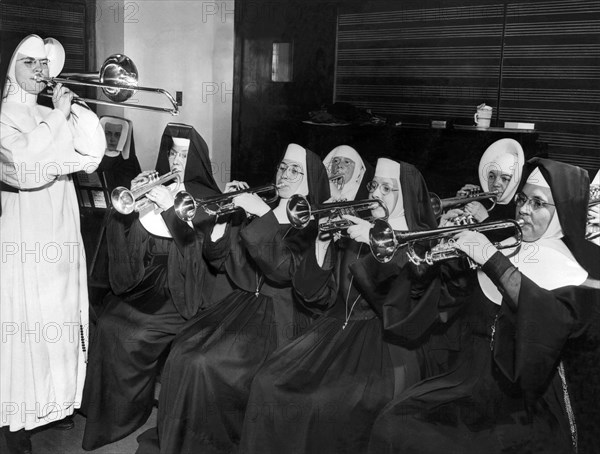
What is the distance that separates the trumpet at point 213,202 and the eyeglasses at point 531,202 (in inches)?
48.0

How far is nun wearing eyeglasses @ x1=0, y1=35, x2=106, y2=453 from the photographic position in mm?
3465

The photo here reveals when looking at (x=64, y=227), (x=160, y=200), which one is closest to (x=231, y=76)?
(x=160, y=200)

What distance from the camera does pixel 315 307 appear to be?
3.49m

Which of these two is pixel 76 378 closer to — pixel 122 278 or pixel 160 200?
pixel 122 278

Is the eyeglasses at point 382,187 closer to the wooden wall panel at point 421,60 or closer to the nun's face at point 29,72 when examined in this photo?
the wooden wall panel at point 421,60

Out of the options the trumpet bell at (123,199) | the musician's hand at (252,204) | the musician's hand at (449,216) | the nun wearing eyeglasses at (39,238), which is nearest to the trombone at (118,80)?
the nun wearing eyeglasses at (39,238)

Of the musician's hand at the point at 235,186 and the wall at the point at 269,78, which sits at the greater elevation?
the wall at the point at 269,78

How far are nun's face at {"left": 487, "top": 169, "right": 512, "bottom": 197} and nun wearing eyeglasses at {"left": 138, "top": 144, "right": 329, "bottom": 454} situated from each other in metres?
0.82

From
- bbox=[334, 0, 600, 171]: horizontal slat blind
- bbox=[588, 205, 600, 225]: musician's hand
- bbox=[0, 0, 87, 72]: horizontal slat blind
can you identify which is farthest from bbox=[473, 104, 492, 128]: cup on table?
bbox=[0, 0, 87, 72]: horizontal slat blind

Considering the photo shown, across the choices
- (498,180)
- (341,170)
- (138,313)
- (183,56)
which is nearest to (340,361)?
(341,170)

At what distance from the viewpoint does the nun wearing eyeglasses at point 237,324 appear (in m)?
3.41

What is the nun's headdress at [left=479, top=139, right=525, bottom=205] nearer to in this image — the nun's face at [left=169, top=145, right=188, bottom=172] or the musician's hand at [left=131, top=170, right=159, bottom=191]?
the nun's face at [left=169, top=145, right=188, bottom=172]

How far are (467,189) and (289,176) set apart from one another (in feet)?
2.93

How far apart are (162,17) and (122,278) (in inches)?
54.2
